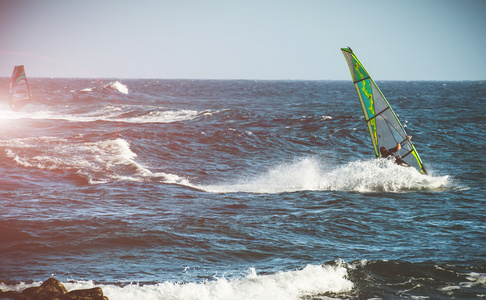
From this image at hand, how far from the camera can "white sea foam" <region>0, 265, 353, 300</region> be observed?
25.2 feet

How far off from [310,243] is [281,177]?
23.4ft

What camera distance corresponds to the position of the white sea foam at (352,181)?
15.4m

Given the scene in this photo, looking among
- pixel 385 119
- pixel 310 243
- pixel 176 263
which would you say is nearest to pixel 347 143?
pixel 385 119

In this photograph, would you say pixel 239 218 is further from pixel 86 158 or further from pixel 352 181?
pixel 86 158

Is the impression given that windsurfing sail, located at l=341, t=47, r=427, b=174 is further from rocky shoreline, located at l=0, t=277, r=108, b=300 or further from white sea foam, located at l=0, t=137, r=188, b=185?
rocky shoreline, located at l=0, t=277, r=108, b=300

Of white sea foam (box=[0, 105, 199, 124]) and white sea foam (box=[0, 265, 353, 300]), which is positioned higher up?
white sea foam (box=[0, 105, 199, 124])

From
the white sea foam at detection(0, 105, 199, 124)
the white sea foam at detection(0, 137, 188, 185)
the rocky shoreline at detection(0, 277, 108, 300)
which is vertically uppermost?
the white sea foam at detection(0, 105, 199, 124)

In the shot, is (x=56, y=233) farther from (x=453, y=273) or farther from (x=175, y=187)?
(x=453, y=273)

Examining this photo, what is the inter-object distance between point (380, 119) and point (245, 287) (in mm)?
10279

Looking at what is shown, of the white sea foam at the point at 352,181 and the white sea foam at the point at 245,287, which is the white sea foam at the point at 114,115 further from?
the white sea foam at the point at 245,287

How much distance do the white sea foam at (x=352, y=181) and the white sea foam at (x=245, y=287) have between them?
22.2 feet

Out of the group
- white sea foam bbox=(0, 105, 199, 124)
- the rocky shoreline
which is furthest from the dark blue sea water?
white sea foam bbox=(0, 105, 199, 124)

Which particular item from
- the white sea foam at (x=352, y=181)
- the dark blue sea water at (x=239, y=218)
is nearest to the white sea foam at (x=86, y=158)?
the dark blue sea water at (x=239, y=218)

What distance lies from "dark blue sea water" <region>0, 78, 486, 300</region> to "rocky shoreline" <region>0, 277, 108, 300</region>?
51 centimetres
